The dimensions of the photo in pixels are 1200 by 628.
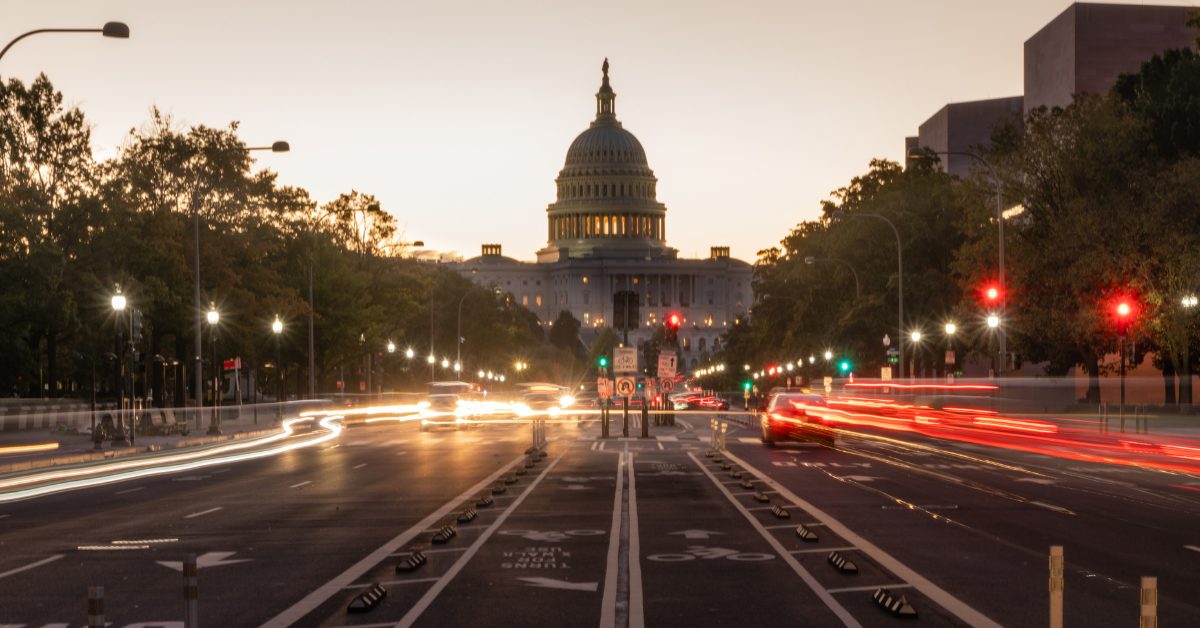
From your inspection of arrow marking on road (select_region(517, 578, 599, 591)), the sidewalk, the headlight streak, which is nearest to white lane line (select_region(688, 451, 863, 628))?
arrow marking on road (select_region(517, 578, 599, 591))

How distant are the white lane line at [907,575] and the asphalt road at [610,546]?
0.04 metres

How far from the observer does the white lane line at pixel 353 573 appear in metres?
10.2

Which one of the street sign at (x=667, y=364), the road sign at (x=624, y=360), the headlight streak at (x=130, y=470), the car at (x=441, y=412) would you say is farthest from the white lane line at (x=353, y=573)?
the car at (x=441, y=412)

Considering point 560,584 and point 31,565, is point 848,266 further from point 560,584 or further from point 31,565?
point 560,584

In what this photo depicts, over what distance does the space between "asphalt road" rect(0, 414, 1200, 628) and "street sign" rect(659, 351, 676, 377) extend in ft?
60.9

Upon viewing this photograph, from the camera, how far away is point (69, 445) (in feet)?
126

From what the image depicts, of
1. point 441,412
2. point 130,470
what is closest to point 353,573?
point 130,470

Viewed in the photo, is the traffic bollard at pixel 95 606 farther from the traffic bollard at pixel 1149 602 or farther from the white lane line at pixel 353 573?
the traffic bollard at pixel 1149 602

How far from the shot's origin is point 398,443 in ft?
140

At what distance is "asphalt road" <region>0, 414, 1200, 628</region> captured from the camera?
10.6 metres

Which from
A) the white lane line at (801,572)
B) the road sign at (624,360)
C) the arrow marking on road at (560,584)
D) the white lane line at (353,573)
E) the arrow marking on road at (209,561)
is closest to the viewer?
the white lane line at (801,572)

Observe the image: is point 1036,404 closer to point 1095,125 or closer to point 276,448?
point 1095,125

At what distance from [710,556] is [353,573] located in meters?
3.76

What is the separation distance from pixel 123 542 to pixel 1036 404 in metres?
54.0
